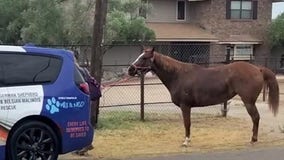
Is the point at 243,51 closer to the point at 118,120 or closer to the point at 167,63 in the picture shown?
the point at 118,120

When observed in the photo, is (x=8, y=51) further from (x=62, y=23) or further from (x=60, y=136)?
(x=62, y=23)

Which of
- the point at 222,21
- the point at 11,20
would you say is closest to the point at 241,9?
the point at 222,21

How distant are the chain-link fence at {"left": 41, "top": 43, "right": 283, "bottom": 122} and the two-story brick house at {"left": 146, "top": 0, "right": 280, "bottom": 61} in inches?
43.3

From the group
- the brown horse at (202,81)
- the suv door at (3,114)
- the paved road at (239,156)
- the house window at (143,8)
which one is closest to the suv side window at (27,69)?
the suv door at (3,114)

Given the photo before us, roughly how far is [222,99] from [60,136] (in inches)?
199

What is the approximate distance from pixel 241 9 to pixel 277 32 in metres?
3.20

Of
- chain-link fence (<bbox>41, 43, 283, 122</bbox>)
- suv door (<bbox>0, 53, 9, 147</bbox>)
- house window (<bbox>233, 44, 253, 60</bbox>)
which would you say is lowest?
house window (<bbox>233, 44, 253, 60</bbox>)

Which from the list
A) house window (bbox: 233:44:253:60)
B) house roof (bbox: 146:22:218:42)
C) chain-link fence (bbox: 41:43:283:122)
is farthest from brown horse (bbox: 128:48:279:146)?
house window (bbox: 233:44:253:60)

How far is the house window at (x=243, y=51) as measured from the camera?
1760 inches

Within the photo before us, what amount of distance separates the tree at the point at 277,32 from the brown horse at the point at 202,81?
→ 32309 mm

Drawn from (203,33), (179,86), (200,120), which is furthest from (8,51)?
(203,33)

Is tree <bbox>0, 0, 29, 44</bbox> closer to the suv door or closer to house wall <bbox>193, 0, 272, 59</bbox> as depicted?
house wall <bbox>193, 0, 272, 59</bbox>

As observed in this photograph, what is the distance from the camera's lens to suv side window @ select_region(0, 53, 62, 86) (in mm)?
8359

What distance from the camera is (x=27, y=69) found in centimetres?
855
